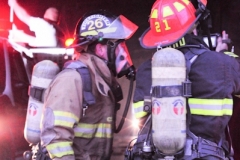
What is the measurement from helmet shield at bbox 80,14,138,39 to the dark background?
2098 mm

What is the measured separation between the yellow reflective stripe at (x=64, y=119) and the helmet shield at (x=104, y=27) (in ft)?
2.61

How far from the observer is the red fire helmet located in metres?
2.89

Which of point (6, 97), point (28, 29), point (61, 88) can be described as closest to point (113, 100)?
point (61, 88)

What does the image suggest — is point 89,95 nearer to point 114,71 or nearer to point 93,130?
point 93,130

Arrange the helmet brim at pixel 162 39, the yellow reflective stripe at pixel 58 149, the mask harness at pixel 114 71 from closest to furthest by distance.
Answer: the helmet brim at pixel 162 39
the yellow reflective stripe at pixel 58 149
the mask harness at pixel 114 71

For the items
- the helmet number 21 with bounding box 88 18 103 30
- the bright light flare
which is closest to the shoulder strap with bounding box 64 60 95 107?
the helmet number 21 with bounding box 88 18 103 30

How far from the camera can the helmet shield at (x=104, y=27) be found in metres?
3.62

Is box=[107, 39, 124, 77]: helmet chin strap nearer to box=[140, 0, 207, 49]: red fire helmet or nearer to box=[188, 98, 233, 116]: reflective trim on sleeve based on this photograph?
box=[140, 0, 207, 49]: red fire helmet

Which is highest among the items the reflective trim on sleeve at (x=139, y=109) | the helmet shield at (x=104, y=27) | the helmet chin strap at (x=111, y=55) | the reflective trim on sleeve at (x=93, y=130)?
the helmet shield at (x=104, y=27)

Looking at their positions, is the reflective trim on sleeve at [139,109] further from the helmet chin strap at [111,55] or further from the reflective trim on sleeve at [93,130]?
the helmet chin strap at [111,55]

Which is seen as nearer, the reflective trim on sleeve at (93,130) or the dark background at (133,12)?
the reflective trim on sleeve at (93,130)

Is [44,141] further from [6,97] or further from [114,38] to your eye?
[6,97]

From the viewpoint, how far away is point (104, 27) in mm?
3639

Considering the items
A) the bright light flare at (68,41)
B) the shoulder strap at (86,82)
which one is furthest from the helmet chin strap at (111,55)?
the bright light flare at (68,41)
